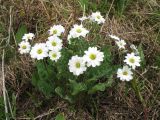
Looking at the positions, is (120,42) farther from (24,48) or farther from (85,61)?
(24,48)

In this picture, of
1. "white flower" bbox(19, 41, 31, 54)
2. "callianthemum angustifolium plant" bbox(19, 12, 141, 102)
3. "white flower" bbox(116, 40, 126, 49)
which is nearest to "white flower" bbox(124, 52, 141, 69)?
"callianthemum angustifolium plant" bbox(19, 12, 141, 102)

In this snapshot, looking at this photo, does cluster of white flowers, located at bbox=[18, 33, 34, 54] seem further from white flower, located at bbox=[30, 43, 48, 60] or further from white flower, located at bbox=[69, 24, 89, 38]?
white flower, located at bbox=[69, 24, 89, 38]

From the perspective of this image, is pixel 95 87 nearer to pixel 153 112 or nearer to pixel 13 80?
pixel 153 112

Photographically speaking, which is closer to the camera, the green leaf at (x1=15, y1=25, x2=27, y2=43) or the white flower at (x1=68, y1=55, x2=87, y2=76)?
the white flower at (x1=68, y1=55, x2=87, y2=76)

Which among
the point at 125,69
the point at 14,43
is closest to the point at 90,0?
the point at 14,43

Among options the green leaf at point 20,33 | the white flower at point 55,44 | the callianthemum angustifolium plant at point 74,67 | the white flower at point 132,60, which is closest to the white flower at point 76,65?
the callianthemum angustifolium plant at point 74,67

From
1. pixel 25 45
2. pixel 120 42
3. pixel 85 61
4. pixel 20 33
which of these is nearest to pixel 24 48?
pixel 25 45
